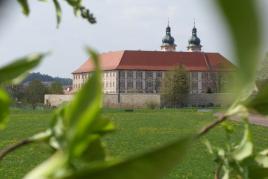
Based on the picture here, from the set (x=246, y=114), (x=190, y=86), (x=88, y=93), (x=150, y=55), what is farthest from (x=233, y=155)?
(x=150, y=55)

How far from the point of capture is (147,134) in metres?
29.4

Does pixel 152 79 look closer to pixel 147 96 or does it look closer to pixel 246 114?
pixel 147 96

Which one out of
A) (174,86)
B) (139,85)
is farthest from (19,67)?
(139,85)

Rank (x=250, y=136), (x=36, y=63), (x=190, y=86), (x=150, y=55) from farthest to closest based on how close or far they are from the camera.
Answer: (x=150, y=55), (x=190, y=86), (x=250, y=136), (x=36, y=63)

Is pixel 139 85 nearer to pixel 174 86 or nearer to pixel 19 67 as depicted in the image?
pixel 174 86

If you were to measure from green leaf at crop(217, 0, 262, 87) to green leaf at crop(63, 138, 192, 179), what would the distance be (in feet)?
0.14

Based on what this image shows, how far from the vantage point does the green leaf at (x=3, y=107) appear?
0.32 metres

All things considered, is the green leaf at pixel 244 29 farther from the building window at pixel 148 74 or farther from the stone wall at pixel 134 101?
the building window at pixel 148 74

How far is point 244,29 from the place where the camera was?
6.8 inches

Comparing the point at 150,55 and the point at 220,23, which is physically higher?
the point at 150,55

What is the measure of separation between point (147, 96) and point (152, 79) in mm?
6668

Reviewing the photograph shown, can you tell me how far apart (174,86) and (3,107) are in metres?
64.3

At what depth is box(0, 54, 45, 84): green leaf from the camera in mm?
316

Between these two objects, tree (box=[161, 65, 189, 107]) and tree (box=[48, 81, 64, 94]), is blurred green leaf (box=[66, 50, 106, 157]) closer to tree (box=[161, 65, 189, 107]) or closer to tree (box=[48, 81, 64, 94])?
tree (box=[161, 65, 189, 107])
